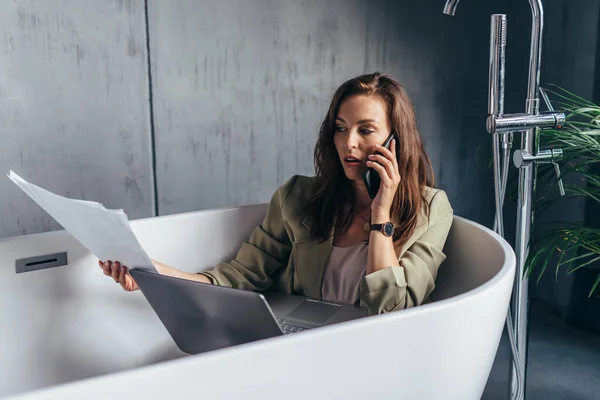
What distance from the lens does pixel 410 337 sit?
49.4 inches

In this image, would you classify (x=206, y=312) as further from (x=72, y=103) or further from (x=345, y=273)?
(x=72, y=103)

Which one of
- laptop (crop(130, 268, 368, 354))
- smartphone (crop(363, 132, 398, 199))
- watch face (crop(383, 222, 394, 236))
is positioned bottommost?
laptop (crop(130, 268, 368, 354))

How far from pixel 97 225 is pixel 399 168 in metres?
0.75

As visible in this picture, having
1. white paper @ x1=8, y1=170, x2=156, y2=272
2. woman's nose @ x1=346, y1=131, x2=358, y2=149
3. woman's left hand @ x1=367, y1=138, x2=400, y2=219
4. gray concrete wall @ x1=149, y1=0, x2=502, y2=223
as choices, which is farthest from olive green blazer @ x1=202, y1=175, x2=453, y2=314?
gray concrete wall @ x1=149, y1=0, x2=502, y2=223

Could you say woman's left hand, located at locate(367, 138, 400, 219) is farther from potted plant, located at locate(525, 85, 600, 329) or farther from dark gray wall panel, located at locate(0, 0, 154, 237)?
dark gray wall panel, located at locate(0, 0, 154, 237)

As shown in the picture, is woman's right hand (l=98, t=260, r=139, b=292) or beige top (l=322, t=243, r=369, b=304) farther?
beige top (l=322, t=243, r=369, b=304)

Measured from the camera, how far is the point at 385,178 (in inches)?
62.1

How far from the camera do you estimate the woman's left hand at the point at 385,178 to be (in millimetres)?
1576

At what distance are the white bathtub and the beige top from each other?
289mm

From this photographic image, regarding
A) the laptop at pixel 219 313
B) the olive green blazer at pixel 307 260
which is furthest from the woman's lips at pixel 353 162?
the laptop at pixel 219 313

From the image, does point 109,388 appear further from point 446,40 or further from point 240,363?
point 446,40

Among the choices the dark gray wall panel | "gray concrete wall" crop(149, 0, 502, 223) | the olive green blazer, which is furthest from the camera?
"gray concrete wall" crop(149, 0, 502, 223)

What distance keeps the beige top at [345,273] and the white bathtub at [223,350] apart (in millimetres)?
289

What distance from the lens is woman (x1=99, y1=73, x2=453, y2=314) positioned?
157cm
